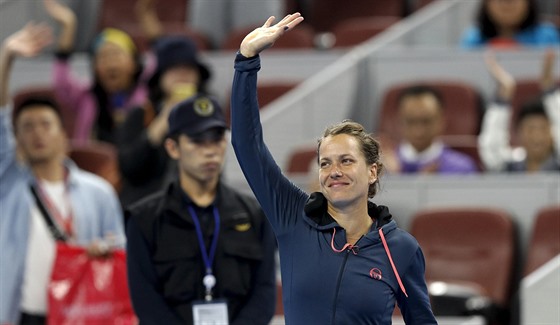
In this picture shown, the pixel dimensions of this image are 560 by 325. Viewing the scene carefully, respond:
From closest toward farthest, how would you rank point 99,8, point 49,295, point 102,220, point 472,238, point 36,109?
1. point 49,295
2. point 102,220
3. point 36,109
4. point 472,238
5. point 99,8

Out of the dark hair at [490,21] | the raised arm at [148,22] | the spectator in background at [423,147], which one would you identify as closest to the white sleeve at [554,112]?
the spectator in background at [423,147]

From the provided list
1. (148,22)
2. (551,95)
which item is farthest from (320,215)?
(148,22)

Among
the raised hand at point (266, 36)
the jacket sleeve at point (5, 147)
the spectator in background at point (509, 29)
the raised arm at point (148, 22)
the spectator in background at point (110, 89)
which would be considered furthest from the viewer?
the raised arm at point (148, 22)

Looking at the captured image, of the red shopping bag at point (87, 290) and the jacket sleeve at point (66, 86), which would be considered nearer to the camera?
the red shopping bag at point (87, 290)

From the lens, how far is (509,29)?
952cm

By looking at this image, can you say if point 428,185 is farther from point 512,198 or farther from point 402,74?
point 402,74

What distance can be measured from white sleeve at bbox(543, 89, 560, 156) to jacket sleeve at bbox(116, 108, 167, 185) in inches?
95.8

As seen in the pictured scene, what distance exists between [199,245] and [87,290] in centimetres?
106

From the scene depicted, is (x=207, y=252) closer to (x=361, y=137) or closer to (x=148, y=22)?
(x=361, y=137)

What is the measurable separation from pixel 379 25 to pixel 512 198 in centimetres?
338

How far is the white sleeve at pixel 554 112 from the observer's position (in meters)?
8.08

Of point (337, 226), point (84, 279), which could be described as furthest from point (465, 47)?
point (337, 226)

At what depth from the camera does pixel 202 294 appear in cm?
493

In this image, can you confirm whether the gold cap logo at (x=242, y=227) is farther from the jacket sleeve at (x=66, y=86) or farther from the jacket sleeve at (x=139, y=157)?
the jacket sleeve at (x=66, y=86)
